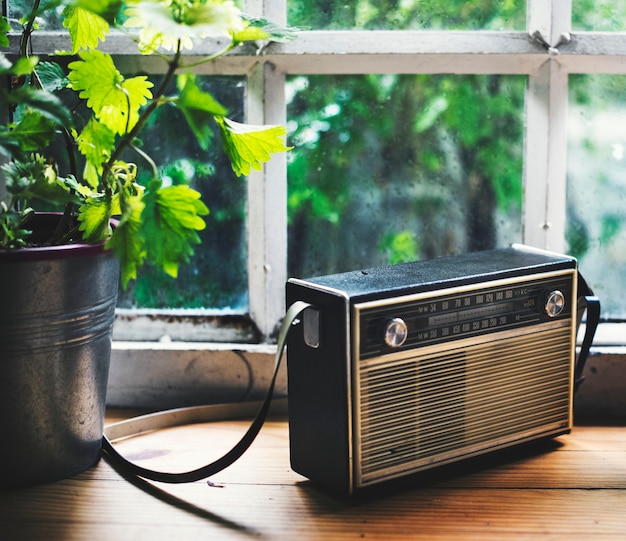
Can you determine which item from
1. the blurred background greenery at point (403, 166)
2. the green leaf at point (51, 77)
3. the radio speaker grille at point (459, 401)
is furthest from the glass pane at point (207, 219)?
the radio speaker grille at point (459, 401)

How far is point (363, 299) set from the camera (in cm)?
106

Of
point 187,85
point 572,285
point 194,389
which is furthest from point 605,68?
point 194,389

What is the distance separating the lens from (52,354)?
Result: 1.12m

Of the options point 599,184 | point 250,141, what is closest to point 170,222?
point 250,141

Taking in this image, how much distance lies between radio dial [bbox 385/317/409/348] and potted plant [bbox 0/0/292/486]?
26 cm

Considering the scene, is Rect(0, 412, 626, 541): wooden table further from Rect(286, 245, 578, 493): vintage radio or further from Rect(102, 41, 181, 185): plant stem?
Rect(102, 41, 181, 185): plant stem

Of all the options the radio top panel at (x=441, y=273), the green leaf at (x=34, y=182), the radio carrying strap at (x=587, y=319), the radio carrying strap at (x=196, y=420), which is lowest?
the radio carrying strap at (x=196, y=420)

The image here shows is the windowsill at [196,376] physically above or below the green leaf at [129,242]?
below

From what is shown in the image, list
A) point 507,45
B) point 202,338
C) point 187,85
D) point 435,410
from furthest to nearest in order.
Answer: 1. point 202,338
2. point 507,45
3. point 435,410
4. point 187,85

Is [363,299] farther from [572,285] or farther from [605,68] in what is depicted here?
[605,68]

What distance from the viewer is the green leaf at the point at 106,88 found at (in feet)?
3.66

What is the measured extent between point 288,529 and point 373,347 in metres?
0.25

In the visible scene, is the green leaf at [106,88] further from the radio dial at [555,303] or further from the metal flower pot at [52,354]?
the radio dial at [555,303]

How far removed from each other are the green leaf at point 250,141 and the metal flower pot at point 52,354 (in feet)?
0.71
